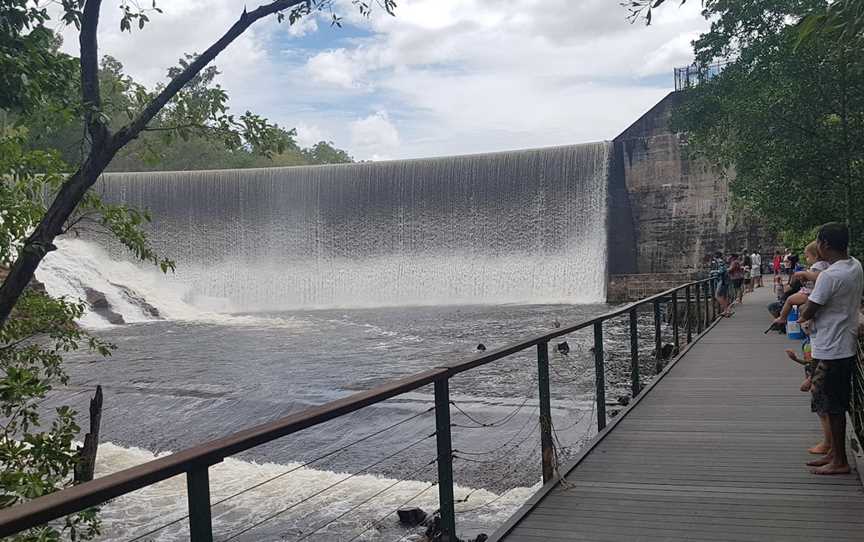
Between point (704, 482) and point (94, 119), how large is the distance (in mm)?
3674

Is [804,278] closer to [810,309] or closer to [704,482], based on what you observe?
[810,309]

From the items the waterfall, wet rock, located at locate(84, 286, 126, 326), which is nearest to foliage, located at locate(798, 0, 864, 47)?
the waterfall

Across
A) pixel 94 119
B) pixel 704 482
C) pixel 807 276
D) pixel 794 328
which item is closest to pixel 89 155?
pixel 94 119

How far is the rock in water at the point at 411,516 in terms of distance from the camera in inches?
233

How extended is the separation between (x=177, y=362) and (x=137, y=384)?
2.40 metres

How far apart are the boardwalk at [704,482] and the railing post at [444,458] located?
435 mm

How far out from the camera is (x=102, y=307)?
25.2 metres

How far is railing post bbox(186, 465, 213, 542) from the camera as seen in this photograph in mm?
1573

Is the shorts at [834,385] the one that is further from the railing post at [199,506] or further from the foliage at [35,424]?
the foliage at [35,424]

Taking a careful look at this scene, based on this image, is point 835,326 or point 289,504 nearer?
point 835,326

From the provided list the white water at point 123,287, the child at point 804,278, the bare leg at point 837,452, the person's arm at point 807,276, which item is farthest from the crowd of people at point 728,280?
the white water at point 123,287

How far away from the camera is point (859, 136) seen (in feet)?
→ 39.5

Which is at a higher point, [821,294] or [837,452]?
[821,294]

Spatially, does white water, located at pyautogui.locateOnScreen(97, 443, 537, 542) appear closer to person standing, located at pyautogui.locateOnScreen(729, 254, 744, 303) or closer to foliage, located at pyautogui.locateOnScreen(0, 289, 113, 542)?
foliage, located at pyautogui.locateOnScreen(0, 289, 113, 542)
